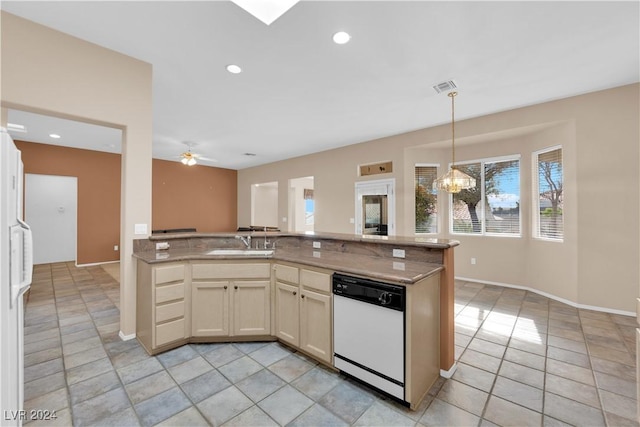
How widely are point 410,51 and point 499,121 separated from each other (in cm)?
256

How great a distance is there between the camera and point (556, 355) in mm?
2451

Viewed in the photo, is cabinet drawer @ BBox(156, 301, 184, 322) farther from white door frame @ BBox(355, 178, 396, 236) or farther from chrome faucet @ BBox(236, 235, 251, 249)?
white door frame @ BBox(355, 178, 396, 236)

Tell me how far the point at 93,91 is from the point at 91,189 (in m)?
5.25

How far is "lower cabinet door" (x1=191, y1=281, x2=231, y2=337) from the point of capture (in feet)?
8.46

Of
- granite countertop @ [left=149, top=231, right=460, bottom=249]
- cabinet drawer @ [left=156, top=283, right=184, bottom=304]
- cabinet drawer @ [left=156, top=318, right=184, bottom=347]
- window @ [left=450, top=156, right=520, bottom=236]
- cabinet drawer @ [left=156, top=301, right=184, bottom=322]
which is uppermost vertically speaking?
window @ [left=450, top=156, right=520, bottom=236]

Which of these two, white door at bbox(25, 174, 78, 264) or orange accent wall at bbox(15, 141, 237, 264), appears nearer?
white door at bbox(25, 174, 78, 264)

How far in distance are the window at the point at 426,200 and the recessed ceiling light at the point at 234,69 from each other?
386cm

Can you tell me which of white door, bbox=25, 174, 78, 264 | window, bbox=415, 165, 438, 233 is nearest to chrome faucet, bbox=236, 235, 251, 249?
window, bbox=415, 165, 438, 233

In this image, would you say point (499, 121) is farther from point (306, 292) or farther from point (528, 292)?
point (306, 292)

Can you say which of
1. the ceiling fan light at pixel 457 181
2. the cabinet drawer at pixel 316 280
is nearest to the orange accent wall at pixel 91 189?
the cabinet drawer at pixel 316 280

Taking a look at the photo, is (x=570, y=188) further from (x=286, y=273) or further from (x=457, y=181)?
(x=286, y=273)

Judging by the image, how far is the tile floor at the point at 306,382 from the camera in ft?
5.61

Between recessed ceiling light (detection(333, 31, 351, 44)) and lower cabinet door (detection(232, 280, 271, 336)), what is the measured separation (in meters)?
2.40

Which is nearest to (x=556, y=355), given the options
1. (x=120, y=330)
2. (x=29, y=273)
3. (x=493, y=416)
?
(x=493, y=416)
